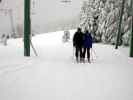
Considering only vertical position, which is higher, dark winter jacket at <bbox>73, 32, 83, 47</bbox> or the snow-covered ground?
dark winter jacket at <bbox>73, 32, 83, 47</bbox>

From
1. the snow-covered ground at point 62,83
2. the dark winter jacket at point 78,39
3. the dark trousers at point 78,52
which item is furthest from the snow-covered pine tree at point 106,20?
the snow-covered ground at point 62,83

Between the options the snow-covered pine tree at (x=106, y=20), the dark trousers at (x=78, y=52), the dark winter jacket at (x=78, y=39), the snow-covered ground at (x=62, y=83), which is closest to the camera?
the snow-covered ground at (x=62, y=83)

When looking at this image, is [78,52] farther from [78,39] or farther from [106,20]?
[106,20]

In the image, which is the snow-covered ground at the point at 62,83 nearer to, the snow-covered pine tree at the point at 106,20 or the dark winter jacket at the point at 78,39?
the dark winter jacket at the point at 78,39

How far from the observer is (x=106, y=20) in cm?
3478

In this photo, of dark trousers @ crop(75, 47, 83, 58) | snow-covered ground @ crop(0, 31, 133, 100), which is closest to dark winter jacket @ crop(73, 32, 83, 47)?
dark trousers @ crop(75, 47, 83, 58)

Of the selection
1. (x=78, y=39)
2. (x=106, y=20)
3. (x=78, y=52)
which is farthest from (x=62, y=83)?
(x=106, y=20)

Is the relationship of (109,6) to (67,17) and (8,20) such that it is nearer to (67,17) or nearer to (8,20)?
(8,20)

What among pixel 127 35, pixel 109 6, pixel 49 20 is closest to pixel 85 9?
pixel 109 6

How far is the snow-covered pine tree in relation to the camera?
31953mm

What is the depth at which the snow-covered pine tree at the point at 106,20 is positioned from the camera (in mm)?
31953

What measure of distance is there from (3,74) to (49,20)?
49272 mm

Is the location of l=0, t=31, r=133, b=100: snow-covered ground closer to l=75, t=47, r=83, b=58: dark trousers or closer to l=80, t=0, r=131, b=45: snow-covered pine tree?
l=75, t=47, r=83, b=58: dark trousers

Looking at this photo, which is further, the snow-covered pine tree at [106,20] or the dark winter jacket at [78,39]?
the snow-covered pine tree at [106,20]
